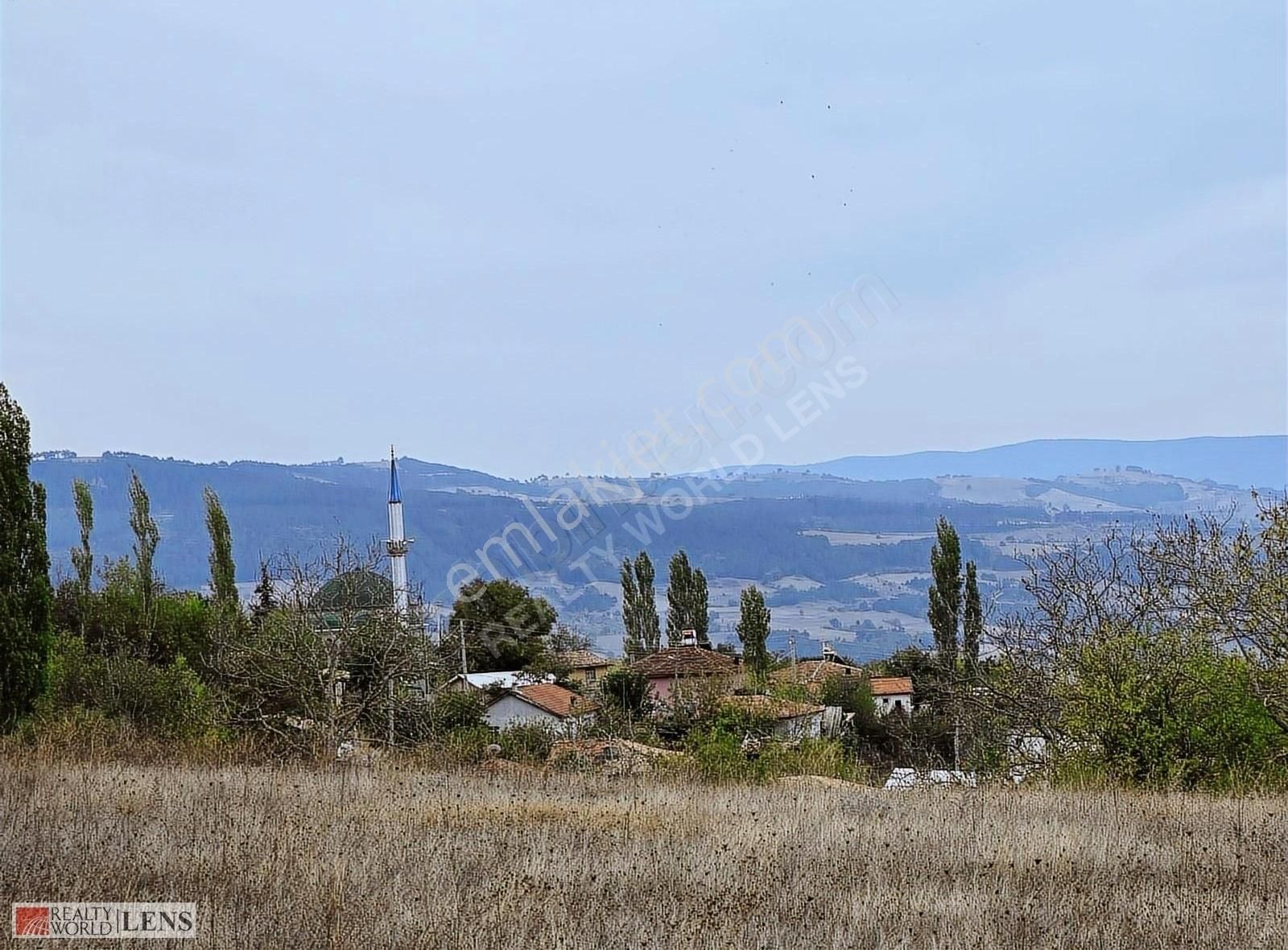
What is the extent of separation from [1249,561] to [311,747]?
11.3m

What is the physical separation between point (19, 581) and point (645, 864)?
11.0 metres

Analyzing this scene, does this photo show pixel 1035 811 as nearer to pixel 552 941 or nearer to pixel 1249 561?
pixel 552 941

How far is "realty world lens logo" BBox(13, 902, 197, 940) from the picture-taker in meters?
4.81

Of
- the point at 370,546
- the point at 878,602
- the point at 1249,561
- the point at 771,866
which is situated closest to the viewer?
the point at 771,866

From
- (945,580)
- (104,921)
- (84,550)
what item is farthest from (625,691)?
(945,580)

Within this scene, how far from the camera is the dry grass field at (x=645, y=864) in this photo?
16.7 feet

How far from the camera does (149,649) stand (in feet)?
97.6

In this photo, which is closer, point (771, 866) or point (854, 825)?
point (771, 866)

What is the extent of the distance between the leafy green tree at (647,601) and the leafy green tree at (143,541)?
26641 millimetres

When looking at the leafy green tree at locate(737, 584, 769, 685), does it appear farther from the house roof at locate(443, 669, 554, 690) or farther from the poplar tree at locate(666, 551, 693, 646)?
the house roof at locate(443, 669, 554, 690)

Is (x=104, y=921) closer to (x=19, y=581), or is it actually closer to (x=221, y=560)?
(x=19, y=581)

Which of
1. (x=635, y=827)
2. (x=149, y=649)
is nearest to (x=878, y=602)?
(x=149, y=649)

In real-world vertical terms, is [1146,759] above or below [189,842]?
below

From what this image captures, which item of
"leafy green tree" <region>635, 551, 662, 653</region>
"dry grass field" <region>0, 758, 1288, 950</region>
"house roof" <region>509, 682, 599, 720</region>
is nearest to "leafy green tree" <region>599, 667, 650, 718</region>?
"house roof" <region>509, 682, 599, 720</region>
